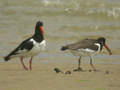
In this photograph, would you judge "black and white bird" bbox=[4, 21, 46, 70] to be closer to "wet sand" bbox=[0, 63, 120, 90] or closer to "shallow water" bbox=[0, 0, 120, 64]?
"wet sand" bbox=[0, 63, 120, 90]

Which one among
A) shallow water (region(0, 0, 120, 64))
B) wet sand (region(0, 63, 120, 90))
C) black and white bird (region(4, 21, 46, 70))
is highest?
black and white bird (region(4, 21, 46, 70))

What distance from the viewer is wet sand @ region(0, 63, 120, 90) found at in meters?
8.84

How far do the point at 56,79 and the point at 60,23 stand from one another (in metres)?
9.84

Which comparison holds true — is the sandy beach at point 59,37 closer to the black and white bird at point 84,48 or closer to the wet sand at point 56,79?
the wet sand at point 56,79

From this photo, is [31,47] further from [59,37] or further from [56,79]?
[59,37]

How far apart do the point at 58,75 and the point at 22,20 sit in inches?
408

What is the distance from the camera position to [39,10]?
2270 centimetres

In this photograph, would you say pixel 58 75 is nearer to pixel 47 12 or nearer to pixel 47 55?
pixel 47 55

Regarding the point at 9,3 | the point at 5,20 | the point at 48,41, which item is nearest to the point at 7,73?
the point at 48,41

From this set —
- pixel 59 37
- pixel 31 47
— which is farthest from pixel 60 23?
pixel 31 47

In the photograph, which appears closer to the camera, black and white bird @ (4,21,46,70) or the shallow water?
black and white bird @ (4,21,46,70)

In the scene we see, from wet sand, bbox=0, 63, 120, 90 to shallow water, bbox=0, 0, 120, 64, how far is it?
131 cm

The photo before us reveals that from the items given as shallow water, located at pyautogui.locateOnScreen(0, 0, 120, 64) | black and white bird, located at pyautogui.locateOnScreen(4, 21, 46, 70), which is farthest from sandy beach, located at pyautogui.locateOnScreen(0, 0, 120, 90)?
black and white bird, located at pyautogui.locateOnScreen(4, 21, 46, 70)

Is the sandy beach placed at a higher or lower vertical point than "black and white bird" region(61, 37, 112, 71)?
lower
